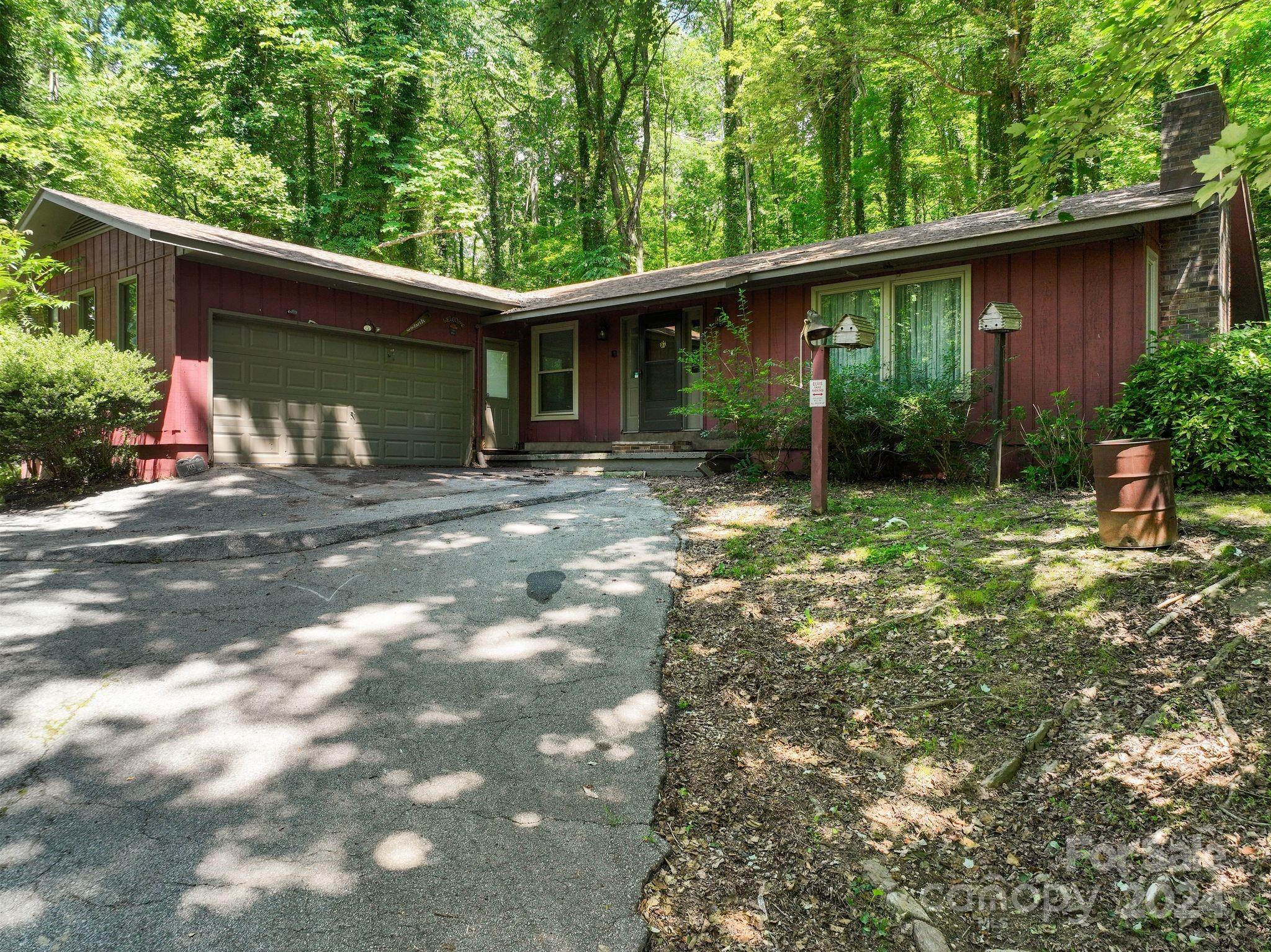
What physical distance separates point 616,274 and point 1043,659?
18644mm

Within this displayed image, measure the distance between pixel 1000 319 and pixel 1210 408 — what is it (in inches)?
75.1

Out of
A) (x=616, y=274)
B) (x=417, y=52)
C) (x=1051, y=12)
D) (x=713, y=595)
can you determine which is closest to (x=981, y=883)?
(x=713, y=595)

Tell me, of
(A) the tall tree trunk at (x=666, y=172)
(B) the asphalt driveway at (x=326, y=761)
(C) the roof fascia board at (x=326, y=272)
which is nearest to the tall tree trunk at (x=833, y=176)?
(A) the tall tree trunk at (x=666, y=172)

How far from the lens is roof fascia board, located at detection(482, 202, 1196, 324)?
7.06 metres

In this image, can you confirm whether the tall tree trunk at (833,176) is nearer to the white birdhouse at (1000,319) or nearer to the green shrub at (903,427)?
the green shrub at (903,427)

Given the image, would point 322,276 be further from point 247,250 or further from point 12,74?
point 12,74

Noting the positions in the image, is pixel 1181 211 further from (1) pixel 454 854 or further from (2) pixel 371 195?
(2) pixel 371 195

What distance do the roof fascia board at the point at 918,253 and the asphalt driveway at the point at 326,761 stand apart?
206 inches

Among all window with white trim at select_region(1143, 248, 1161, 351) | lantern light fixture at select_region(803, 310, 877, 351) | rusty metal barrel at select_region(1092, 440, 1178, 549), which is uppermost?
window with white trim at select_region(1143, 248, 1161, 351)

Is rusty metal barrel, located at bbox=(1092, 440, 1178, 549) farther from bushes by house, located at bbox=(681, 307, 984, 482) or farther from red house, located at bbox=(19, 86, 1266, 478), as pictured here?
red house, located at bbox=(19, 86, 1266, 478)

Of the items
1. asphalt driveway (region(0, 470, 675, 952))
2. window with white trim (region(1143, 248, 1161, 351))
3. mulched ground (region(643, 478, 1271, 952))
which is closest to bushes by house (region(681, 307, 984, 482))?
window with white trim (region(1143, 248, 1161, 351))

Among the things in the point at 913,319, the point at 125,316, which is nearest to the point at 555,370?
the point at 913,319

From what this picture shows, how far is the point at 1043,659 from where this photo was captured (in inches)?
133

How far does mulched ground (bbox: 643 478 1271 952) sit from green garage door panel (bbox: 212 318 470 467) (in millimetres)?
7490
